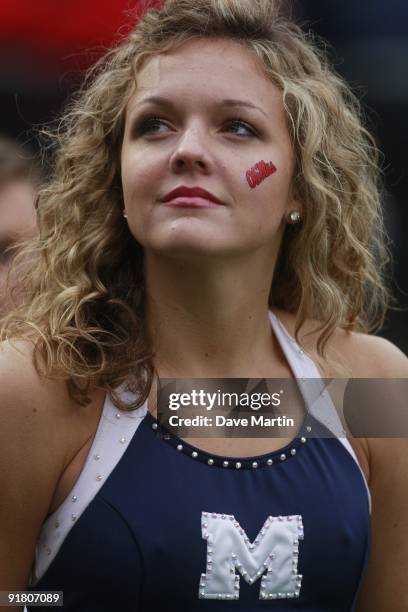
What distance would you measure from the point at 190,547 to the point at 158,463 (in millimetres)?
205

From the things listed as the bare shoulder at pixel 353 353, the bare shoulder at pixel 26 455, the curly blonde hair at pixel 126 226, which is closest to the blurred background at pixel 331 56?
the curly blonde hair at pixel 126 226

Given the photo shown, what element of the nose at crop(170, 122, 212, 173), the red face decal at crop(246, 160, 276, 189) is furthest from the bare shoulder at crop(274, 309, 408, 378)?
the nose at crop(170, 122, 212, 173)

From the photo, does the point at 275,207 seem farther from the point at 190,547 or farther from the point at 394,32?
the point at 394,32

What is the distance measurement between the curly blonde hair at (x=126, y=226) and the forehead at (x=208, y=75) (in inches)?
1.1

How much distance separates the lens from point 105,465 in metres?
2.28

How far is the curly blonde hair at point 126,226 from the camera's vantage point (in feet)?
8.08

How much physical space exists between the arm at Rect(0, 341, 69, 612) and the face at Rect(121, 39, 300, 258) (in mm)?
462

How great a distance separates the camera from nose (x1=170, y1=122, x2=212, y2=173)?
2.38 meters

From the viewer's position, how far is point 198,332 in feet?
8.43

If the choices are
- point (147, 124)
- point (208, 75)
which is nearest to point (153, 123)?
point (147, 124)

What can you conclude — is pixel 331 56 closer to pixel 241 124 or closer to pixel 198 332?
pixel 241 124

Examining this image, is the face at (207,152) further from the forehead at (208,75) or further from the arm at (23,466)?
the arm at (23,466)

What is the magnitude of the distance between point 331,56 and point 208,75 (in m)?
3.20

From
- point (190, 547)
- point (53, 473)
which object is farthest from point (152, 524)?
point (53, 473)
